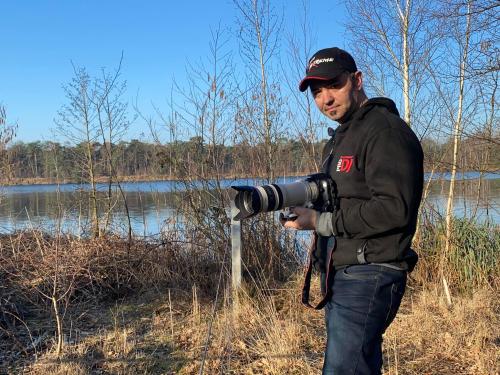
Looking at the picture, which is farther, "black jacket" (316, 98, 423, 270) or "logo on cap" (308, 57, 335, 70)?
"logo on cap" (308, 57, 335, 70)

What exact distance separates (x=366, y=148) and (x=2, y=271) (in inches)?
199

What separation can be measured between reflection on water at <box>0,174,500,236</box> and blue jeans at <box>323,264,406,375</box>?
165 inches

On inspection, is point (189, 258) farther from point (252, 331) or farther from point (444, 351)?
point (444, 351)

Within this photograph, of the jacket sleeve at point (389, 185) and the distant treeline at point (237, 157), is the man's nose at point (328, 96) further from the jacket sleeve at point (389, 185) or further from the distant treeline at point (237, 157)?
the distant treeline at point (237, 157)

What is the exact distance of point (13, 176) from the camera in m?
7.15

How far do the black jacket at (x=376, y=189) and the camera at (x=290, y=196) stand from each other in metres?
0.05

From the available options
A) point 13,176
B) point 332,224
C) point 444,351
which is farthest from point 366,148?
point 13,176

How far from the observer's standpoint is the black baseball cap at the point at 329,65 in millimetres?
1878

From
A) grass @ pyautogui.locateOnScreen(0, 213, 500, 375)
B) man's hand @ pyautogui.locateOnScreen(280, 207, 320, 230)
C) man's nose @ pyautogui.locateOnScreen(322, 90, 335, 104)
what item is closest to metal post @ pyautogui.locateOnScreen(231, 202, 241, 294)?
grass @ pyautogui.locateOnScreen(0, 213, 500, 375)

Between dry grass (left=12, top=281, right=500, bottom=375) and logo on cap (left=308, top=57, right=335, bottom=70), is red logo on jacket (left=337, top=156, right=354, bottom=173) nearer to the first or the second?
logo on cap (left=308, top=57, right=335, bottom=70)

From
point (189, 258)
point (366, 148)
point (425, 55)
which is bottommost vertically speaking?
point (189, 258)

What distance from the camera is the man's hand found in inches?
75.6

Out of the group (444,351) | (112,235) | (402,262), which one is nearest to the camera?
(402,262)

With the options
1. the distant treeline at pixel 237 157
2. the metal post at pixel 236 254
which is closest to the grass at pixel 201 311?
the metal post at pixel 236 254
